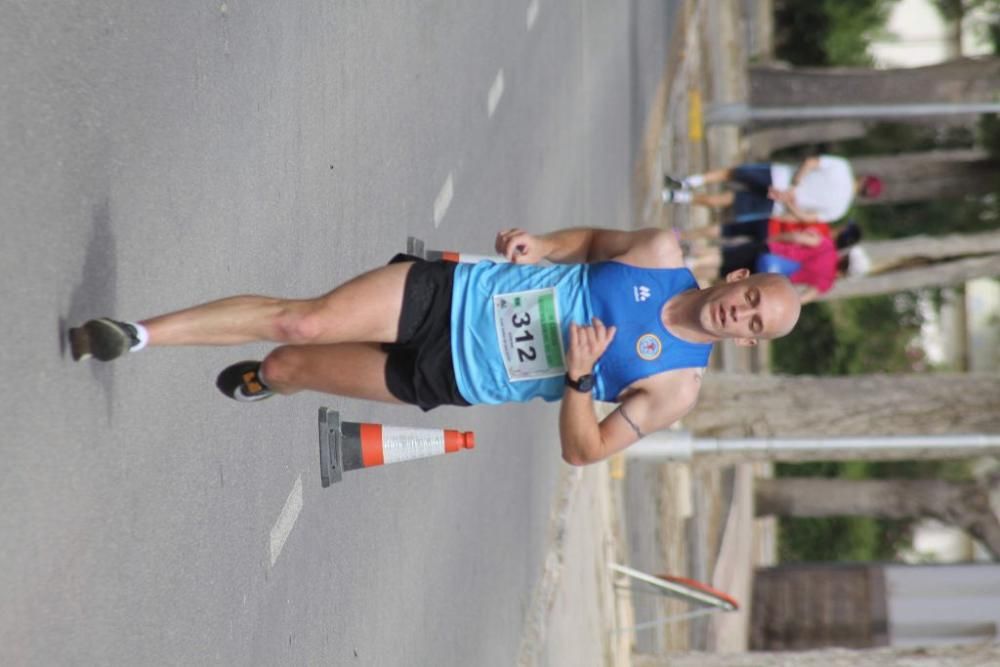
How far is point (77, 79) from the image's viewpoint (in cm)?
442

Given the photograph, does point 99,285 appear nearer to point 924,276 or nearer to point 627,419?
point 627,419

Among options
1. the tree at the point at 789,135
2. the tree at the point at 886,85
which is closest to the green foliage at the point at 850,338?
the tree at the point at 789,135

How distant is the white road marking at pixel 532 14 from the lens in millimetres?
11105

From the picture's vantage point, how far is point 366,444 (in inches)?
247

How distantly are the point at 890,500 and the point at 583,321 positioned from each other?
507 inches

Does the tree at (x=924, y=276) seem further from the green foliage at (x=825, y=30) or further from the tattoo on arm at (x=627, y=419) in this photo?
the green foliage at (x=825, y=30)

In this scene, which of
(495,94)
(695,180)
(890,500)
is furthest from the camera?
(890,500)

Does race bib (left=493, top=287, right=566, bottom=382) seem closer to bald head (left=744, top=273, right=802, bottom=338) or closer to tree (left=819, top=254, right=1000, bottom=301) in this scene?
bald head (left=744, top=273, right=802, bottom=338)

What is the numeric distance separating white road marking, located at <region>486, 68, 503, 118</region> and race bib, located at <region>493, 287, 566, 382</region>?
459 centimetres

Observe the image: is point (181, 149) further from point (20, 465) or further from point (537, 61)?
point (537, 61)

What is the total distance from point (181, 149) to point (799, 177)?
720 cm

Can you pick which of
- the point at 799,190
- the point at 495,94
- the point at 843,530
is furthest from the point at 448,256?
the point at 843,530

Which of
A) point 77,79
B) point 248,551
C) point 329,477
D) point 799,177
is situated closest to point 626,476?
point 799,177

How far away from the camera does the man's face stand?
4.99 meters
